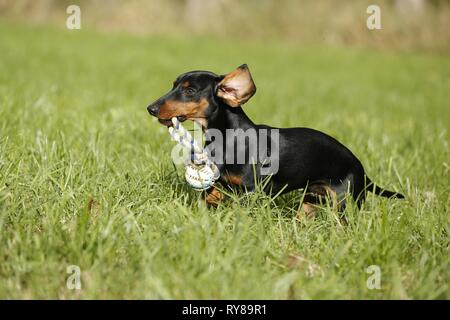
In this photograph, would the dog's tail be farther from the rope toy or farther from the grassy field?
the rope toy

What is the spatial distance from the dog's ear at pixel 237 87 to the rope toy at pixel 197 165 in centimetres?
28

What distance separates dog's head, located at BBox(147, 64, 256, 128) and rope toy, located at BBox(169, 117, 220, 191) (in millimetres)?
73

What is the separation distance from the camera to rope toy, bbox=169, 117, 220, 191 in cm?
293

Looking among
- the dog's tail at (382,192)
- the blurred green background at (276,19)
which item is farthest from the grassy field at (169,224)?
the blurred green background at (276,19)

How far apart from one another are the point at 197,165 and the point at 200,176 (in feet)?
0.21

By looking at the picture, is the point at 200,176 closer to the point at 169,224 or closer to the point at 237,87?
the point at 169,224

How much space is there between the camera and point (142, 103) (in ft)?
22.5

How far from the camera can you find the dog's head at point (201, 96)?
114 inches

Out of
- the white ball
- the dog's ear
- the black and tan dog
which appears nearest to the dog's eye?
the black and tan dog

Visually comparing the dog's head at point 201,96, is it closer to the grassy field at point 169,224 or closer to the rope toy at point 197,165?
the rope toy at point 197,165

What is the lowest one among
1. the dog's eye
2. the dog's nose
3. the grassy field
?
the grassy field

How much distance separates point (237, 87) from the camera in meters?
2.92

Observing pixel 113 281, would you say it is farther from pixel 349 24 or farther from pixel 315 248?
pixel 349 24
